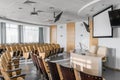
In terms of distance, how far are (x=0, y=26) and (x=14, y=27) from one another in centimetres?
214

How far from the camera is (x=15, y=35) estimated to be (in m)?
19.7

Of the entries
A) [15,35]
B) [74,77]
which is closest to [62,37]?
[15,35]

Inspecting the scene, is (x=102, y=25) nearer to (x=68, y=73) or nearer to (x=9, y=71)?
(x=9, y=71)

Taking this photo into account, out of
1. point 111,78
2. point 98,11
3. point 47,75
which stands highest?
point 98,11

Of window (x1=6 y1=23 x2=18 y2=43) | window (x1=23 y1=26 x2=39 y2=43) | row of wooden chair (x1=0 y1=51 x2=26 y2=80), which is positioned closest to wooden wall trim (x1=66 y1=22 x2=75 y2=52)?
window (x1=23 y1=26 x2=39 y2=43)

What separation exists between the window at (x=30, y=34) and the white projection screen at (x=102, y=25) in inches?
472

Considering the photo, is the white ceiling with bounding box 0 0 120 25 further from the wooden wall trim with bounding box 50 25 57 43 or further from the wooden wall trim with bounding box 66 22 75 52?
the wooden wall trim with bounding box 50 25 57 43

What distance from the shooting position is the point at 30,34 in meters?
21.8

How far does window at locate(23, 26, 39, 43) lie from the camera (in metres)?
21.0

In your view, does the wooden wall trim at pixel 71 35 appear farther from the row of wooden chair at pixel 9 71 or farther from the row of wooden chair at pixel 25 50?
the row of wooden chair at pixel 9 71

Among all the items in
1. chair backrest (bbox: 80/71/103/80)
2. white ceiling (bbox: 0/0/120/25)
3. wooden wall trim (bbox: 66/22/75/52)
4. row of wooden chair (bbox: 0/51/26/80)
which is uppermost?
white ceiling (bbox: 0/0/120/25)

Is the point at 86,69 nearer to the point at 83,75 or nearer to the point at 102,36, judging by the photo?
the point at 83,75

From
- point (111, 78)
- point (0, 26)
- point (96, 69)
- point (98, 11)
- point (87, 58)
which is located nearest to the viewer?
point (96, 69)

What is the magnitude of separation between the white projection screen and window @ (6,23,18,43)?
11219mm
